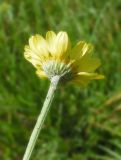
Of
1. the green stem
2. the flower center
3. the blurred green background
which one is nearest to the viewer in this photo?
the green stem

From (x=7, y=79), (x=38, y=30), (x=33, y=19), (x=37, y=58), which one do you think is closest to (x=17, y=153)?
(x=7, y=79)

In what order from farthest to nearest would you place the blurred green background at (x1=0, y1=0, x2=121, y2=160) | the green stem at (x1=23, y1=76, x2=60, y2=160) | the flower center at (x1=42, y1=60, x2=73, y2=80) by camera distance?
the blurred green background at (x1=0, y1=0, x2=121, y2=160), the flower center at (x1=42, y1=60, x2=73, y2=80), the green stem at (x1=23, y1=76, x2=60, y2=160)

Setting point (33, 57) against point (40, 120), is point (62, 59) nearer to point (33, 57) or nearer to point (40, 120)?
point (33, 57)

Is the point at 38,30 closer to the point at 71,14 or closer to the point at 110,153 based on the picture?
the point at 71,14

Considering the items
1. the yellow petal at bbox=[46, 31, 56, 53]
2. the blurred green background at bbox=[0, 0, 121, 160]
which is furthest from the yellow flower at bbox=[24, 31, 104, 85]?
the blurred green background at bbox=[0, 0, 121, 160]

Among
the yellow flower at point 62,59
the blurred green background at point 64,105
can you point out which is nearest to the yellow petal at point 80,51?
the yellow flower at point 62,59

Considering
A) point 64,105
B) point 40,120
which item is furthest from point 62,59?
point 64,105

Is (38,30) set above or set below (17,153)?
above

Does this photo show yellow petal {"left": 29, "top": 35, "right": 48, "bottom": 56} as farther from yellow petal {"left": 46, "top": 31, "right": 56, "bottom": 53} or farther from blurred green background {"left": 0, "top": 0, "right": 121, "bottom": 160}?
blurred green background {"left": 0, "top": 0, "right": 121, "bottom": 160}
